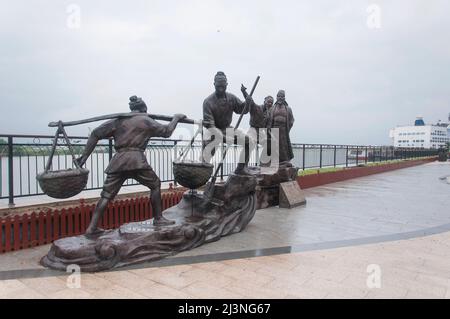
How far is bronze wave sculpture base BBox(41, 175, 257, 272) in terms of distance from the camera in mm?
3734

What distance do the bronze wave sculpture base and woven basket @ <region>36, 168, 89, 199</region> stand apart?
2.01ft

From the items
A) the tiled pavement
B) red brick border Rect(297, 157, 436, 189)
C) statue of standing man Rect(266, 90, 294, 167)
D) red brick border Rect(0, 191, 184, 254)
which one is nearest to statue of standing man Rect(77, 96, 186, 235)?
the tiled pavement

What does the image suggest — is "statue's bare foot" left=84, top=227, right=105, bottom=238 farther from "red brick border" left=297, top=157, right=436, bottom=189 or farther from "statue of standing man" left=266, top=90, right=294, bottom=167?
"red brick border" left=297, top=157, right=436, bottom=189

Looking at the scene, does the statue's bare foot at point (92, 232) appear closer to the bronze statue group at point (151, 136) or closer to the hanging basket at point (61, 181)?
the bronze statue group at point (151, 136)

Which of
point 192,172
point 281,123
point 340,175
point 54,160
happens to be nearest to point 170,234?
point 192,172

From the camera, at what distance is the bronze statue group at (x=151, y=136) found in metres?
4.17

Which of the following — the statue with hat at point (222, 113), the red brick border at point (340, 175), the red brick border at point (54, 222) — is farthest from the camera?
the red brick border at point (340, 175)

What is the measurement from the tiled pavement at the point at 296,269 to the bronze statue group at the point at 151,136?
921 mm

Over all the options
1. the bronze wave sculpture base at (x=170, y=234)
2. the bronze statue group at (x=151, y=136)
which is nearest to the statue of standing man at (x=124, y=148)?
the bronze statue group at (x=151, y=136)

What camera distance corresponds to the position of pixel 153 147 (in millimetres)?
7750

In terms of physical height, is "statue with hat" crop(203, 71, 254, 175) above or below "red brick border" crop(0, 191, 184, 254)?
above

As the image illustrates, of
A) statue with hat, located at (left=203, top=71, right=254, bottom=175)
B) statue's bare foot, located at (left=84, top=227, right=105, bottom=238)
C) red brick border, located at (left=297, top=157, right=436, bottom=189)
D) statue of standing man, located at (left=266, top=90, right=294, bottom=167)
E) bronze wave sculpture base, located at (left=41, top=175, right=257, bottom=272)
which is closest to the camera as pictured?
bronze wave sculpture base, located at (left=41, top=175, right=257, bottom=272)

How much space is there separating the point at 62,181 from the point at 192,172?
1.66 m

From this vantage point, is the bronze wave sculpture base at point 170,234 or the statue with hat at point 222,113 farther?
the statue with hat at point 222,113
